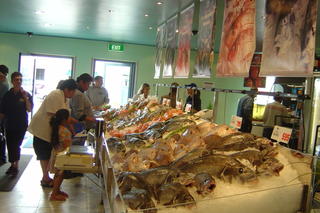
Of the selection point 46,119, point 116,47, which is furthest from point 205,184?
point 116,47

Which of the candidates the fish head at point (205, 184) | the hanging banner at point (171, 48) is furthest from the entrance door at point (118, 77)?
the fish head at point (205, 184)

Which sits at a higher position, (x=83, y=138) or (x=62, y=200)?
(x=83, y=138)

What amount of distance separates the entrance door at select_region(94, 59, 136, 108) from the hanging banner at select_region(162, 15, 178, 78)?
6.75m

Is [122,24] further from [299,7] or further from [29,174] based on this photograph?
[299,7]

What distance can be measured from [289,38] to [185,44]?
2807 millimetres

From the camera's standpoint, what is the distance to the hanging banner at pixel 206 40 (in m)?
3.88

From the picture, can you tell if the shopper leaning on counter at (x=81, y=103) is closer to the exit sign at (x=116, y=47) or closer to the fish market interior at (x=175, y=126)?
the fish market interior at (x=175, y=126)

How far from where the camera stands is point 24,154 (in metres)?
7.15

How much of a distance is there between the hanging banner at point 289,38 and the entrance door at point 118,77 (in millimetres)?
10634

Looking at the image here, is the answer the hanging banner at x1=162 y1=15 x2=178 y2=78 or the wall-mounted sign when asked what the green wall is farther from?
the hanging banner at x1=162 y1=15 x2=178 y2=78

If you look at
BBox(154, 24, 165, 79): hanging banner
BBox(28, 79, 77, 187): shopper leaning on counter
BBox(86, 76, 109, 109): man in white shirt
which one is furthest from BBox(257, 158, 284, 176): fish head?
BBox(86, 76, 109, 109): man in white shirt

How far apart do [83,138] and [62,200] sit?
55.1 inches

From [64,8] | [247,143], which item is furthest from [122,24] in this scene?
[247,143]

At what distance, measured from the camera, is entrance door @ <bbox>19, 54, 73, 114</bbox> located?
1212cm
